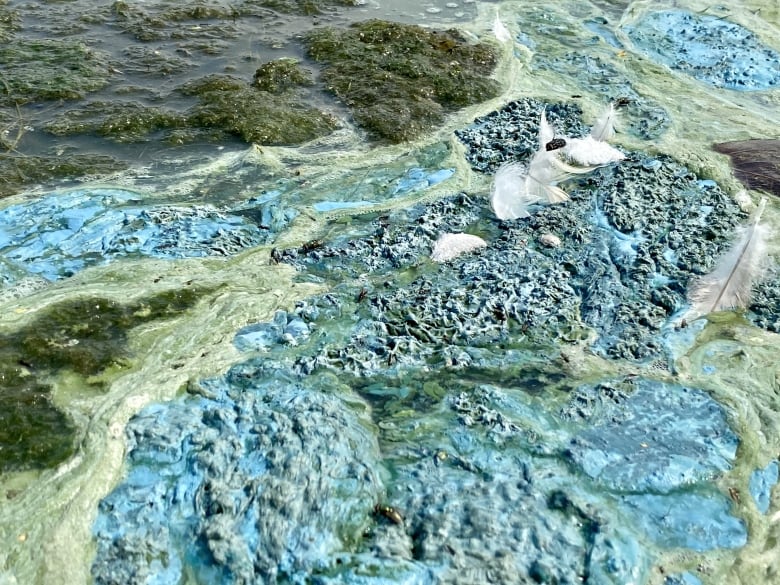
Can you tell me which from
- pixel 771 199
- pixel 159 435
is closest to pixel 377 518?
pixel 159 435

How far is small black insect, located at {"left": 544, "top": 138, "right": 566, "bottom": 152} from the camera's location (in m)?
5.61

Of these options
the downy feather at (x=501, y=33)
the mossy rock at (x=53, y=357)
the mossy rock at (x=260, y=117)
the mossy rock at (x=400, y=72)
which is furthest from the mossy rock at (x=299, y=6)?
the mossy rock at (x=53, y=357)

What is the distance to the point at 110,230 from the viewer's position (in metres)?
4.66

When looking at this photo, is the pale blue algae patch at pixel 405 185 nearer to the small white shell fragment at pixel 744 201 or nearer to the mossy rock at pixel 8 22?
the small white shell fragment at pixel 744 201

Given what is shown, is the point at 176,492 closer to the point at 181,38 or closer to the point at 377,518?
the point at 377,518

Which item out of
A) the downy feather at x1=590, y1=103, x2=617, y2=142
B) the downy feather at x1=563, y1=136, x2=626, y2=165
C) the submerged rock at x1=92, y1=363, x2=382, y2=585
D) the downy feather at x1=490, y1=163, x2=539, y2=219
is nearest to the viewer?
the submerged rock at x1=92, y1=363, x2=382, y2=585

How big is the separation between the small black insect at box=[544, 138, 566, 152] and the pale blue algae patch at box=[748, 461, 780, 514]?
121 inches

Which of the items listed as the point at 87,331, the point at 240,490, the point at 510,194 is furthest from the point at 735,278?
the point at 87,331

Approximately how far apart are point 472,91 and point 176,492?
5055mm

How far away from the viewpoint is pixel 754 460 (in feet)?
11.2

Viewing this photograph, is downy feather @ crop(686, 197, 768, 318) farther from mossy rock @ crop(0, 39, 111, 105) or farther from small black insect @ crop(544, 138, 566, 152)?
A: mossy rock @ crop(0, 39, 111, 105)

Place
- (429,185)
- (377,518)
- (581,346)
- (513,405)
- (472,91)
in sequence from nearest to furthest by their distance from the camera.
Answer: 1. (377,518)
2. (513,405)
3. (581,346)
4. (429,185)
5. (472,91)

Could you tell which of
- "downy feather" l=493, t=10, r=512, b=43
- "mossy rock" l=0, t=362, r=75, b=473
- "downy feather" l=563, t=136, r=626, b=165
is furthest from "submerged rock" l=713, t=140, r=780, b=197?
"mossy rock" l=0, t=362, r=75, b=473

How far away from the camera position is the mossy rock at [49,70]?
20.4 feet
